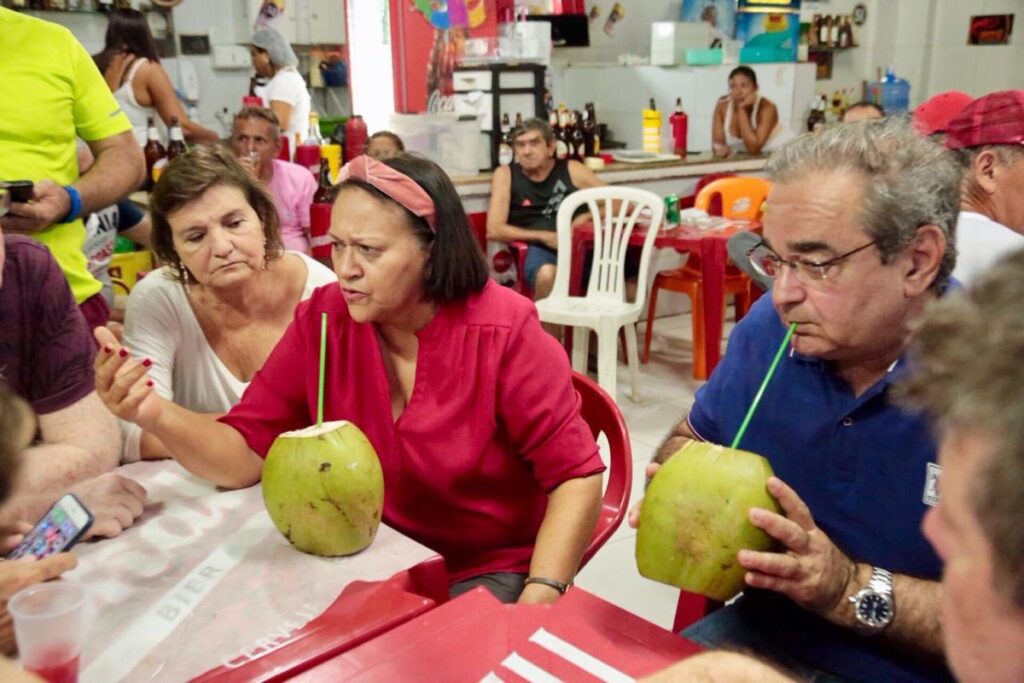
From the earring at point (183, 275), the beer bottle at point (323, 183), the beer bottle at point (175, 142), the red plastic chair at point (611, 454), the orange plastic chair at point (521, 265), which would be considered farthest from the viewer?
the orange plastic chair at point (521, 265)

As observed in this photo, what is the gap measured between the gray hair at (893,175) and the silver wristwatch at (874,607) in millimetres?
448

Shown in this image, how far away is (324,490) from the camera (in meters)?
1.28

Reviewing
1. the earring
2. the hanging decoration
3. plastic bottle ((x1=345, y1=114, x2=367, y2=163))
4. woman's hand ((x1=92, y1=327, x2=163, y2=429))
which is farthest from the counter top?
woman's hand ((x1=92, y1=327, x2=163, y2=429))

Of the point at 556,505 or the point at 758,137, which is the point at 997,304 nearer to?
the point at 556,505

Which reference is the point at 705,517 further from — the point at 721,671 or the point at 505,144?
the point at 505,144

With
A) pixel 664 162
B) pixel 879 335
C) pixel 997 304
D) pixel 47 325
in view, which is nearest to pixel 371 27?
pixel 664 162

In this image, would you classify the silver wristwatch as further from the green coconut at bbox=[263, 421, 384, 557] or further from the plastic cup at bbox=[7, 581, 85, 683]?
the plastic cup at bbox=[7, 581, 85, 683]

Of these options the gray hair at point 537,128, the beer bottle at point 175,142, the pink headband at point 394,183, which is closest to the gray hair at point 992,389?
the pink headband at point 394,183

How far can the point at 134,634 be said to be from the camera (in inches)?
45.0

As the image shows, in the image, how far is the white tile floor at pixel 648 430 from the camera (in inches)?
103

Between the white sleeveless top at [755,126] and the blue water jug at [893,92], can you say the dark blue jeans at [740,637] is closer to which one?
the white sleeveless top at [755,126]

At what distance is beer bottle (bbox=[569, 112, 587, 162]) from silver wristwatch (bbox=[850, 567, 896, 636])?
4.54 meters

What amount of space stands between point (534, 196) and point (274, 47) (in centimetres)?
225

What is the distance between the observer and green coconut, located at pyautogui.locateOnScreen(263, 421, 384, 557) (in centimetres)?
129
